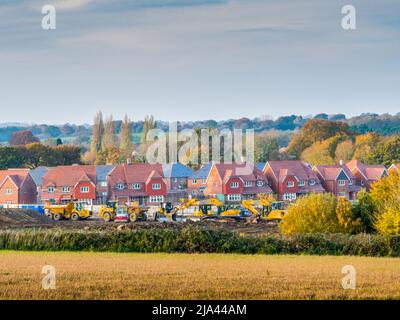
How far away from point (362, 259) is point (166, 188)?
60416mm

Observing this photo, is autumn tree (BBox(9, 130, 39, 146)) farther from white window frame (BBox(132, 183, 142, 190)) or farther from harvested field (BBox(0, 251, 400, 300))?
harvested field (BBox(0, 251, 400, 300))

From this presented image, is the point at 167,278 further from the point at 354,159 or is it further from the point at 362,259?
the point at 354,159

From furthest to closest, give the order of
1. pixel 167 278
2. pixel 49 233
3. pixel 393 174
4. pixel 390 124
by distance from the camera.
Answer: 1. pixel 390 124
2. pixel 393 174
3. pixel 49 233
4. pixel 167 278

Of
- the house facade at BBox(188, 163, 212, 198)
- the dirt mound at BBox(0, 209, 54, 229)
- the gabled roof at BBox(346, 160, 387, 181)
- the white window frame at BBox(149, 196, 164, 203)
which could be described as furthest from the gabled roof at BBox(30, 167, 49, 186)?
the gabled roof at BBox(346, 160, 387, 181)

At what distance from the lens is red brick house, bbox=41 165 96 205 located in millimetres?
89375

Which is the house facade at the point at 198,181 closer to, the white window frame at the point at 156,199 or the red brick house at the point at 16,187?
the white window frame at the point at 156,199

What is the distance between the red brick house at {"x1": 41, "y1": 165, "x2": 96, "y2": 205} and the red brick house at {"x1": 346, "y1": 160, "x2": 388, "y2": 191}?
90.5 ft

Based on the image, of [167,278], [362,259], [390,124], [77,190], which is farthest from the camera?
[390,124]

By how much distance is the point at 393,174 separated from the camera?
150 feet

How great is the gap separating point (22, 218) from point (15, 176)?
32.4 metres

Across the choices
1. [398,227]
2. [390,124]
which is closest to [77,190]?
[398,227]

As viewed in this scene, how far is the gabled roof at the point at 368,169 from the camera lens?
95.4 m

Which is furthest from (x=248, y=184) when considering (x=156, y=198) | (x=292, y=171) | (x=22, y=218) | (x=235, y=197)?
(x=22, y=218)

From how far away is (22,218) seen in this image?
60.2m
